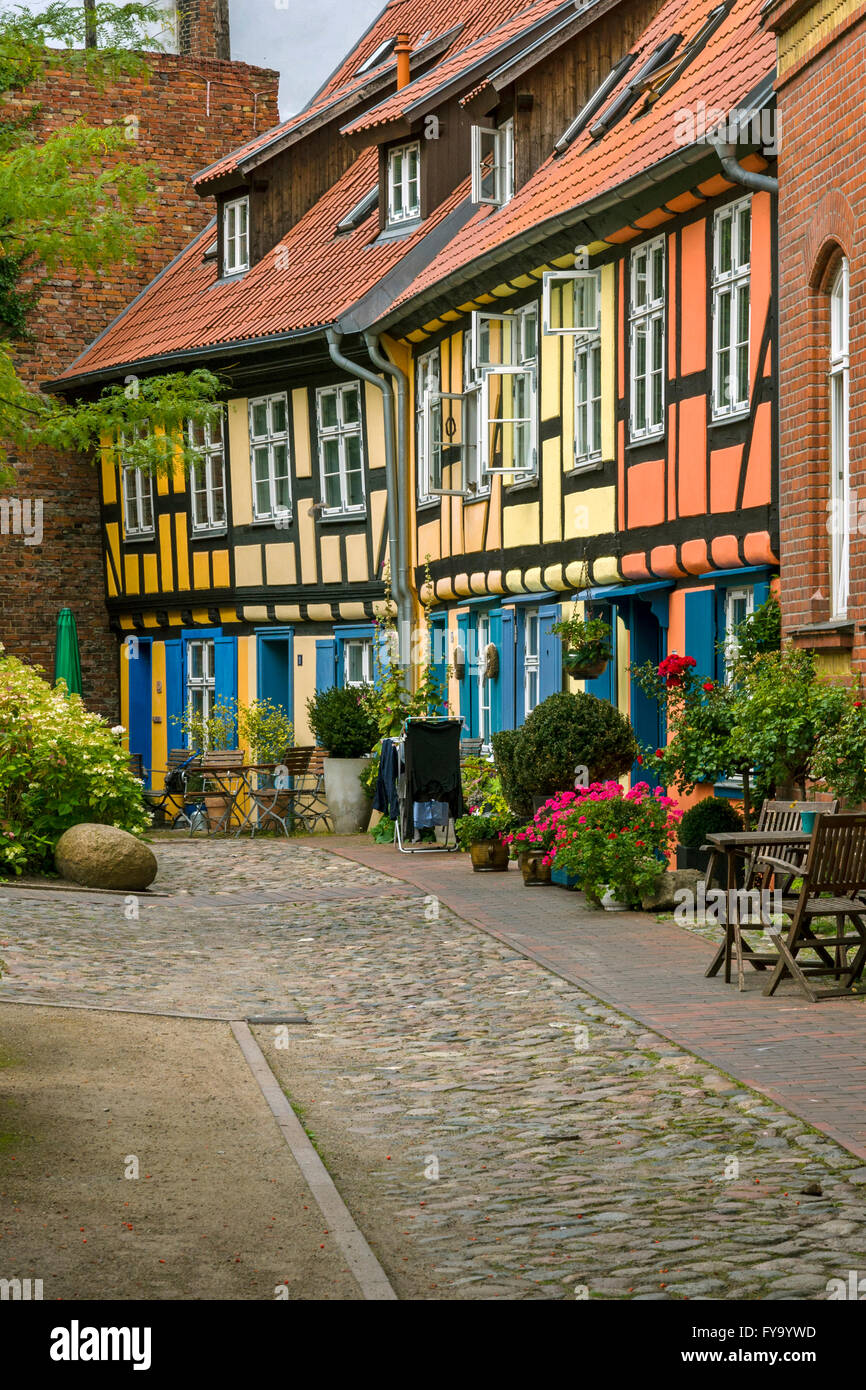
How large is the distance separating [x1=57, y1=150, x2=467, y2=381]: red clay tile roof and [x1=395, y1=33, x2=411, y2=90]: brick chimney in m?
1.37

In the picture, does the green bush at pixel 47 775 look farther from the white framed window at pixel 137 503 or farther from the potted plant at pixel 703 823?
the white framed window at pixel 137 503

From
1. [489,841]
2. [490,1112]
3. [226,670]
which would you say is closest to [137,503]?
[226,670]

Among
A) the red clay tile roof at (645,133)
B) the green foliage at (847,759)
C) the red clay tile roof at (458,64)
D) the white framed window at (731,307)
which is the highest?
the red clay tile roof at (458,64)

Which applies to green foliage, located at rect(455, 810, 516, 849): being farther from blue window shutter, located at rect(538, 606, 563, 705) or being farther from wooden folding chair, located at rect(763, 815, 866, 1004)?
wooden folding chair, located at rect(763, 815, 866, 1004)

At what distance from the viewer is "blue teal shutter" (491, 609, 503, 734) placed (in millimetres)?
19500

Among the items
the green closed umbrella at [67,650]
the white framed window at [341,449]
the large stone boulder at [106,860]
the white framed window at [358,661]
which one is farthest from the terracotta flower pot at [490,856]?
the green closed umbrella at [67,650]

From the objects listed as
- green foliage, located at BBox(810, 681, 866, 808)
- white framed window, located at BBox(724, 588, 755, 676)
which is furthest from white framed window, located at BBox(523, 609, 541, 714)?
green foliage, located at BBox(810, 681, 866, 808)

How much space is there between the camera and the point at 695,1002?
9016 millimetres

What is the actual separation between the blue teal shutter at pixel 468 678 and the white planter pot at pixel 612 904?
25.8 feet

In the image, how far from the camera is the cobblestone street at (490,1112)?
5.09m

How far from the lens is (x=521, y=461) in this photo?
60.8 feet

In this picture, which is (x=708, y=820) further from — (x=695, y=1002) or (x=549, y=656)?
(x=549, y=656)

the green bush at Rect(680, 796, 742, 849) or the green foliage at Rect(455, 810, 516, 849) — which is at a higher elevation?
the green bush at Rect(680, 796, 742, 849)

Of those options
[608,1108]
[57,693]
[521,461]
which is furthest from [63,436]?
[608,1108]
